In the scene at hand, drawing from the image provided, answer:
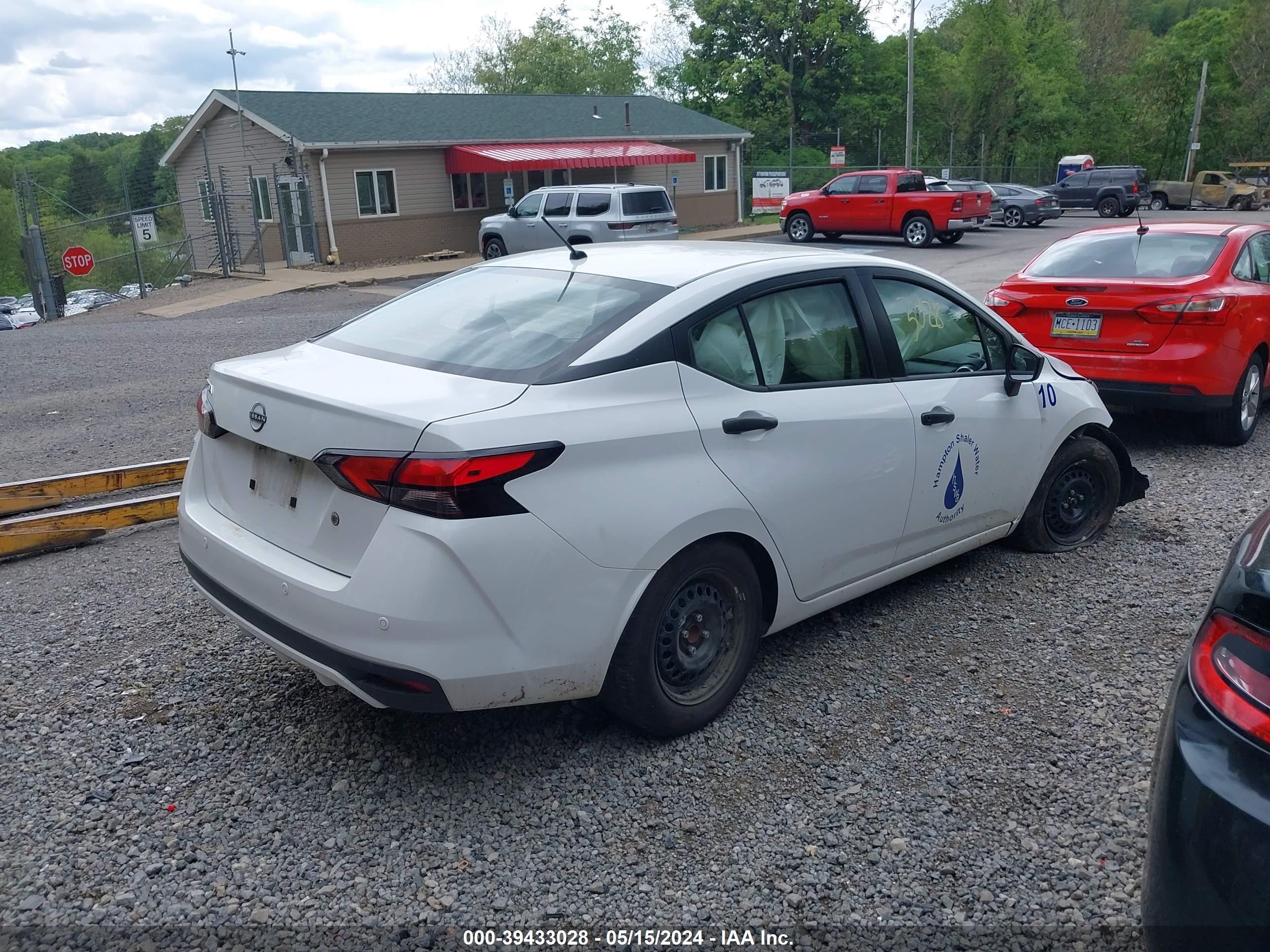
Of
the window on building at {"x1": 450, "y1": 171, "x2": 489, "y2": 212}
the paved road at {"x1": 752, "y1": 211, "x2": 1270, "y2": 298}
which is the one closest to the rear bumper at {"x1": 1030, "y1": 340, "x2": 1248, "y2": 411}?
the paved road at {"x1": 752, "y1": 211, "x2": 1270, "y2": 298}

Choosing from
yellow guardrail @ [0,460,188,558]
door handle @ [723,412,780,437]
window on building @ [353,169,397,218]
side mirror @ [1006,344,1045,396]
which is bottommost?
yellow guardrail @ [0,460,188,558]

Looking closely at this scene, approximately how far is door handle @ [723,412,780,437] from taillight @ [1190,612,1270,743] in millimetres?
1628

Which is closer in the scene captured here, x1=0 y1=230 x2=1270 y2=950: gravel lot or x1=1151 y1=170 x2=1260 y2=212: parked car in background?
x1=0 y1=230 x2=1270 y2=950: gravel lot

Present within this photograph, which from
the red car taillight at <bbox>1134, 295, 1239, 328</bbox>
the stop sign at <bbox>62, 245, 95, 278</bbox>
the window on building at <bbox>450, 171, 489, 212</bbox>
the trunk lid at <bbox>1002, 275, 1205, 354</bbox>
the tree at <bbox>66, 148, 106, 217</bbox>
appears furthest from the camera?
the tree at <bbox>66, 148, 106, 217</bbox>

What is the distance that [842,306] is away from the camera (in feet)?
13.8

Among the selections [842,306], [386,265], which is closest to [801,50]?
[386,265]

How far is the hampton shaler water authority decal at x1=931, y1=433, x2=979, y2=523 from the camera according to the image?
437 centimetres

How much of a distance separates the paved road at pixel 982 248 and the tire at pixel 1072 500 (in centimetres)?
1002

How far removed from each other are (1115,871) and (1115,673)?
4.23 feet

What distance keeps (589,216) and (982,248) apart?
10767 mm

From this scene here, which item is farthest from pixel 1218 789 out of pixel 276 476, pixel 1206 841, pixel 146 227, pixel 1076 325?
pixel 146 227

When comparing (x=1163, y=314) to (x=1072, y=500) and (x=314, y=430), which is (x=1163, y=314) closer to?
(x=1072, y=500)

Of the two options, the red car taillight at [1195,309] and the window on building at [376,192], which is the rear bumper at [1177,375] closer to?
the red car taillight at [1195,309]

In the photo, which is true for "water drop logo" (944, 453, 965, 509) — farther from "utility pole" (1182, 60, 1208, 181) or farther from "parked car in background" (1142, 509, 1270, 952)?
"utility pole" (1182, 60, 1208, 181)
